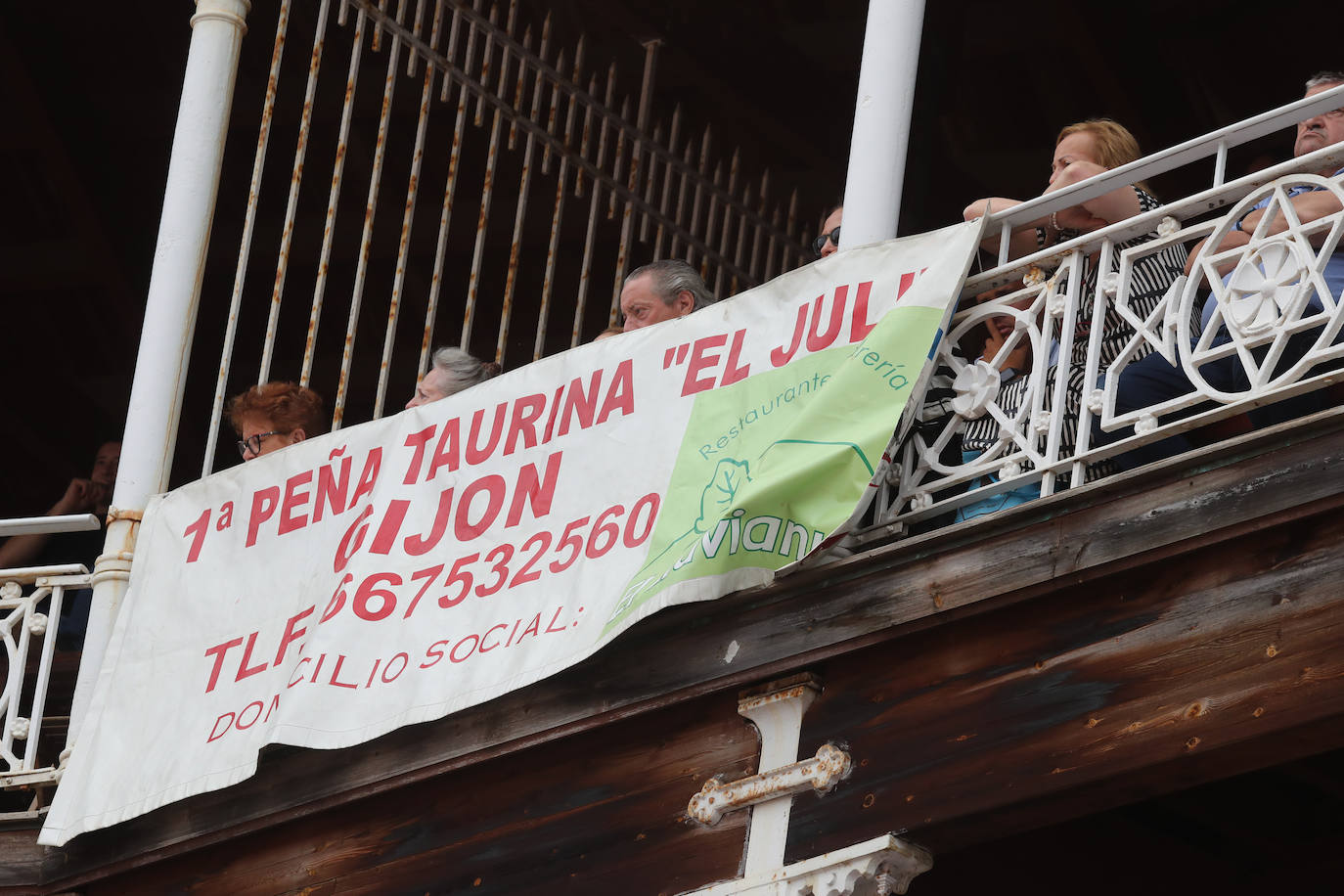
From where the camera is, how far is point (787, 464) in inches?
206

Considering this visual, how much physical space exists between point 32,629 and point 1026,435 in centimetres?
325

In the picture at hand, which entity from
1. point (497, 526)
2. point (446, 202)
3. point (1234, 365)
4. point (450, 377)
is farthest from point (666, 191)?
point (1234, 365)

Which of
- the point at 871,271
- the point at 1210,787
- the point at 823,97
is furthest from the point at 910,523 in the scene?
the point at 823,97

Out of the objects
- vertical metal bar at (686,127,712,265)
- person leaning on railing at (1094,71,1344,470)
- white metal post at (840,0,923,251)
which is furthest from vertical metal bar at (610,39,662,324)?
person leaning on railing at (1094,71,1344,470)

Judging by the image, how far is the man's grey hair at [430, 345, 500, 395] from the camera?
6.54m

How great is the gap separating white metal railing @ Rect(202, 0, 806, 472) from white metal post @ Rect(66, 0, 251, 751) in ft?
0.68

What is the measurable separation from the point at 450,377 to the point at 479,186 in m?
4.73

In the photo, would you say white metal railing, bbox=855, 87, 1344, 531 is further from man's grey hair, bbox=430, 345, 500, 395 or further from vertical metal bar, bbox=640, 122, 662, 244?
vertical metal bar, bbox=640, 122, 662, 244

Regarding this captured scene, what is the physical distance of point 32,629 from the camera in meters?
6.59

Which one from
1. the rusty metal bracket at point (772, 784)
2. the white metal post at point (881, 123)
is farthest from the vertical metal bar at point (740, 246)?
the rusty metal bracket at point (772, 784)

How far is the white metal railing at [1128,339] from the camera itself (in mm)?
4691

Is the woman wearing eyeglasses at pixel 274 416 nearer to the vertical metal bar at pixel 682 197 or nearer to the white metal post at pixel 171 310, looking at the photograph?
the white metal post at pixel 171 310

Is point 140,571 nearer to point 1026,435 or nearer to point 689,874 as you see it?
Result: point 689,874

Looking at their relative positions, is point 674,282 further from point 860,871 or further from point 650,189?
point 650,189
